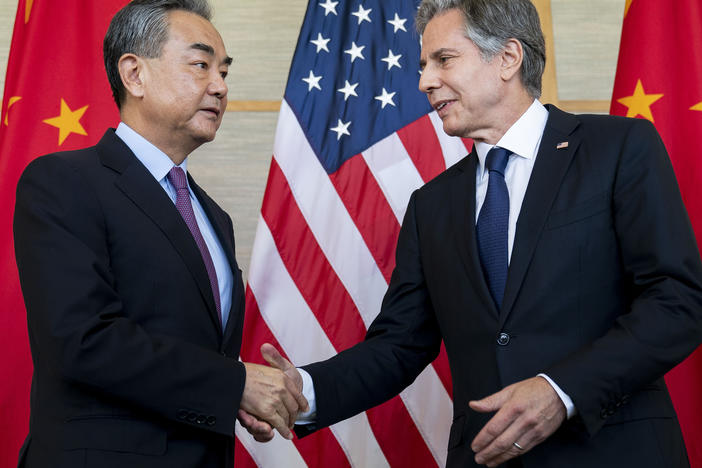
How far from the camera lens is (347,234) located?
2.88 meters

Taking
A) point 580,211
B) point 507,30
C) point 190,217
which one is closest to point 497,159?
point 580,211

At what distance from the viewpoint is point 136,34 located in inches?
83.6

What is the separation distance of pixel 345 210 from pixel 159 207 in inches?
45.1

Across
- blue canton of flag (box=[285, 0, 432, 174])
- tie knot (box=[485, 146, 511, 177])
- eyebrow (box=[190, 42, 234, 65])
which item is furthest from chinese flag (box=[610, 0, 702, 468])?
eyebrow (box=[190, 42, 234, 65])

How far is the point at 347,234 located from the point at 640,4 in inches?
52.2

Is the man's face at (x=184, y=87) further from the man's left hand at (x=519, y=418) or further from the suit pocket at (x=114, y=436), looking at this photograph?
the man's left hand at (x=519, y=418)

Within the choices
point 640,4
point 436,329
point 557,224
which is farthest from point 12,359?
point 640,4

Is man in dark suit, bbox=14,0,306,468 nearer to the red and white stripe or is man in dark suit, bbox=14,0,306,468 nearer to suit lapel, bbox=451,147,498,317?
suit lapel, bbox=451,147,498,317

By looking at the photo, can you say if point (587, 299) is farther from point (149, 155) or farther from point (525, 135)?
point (149, 155)

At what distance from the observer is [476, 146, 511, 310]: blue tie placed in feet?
6.31

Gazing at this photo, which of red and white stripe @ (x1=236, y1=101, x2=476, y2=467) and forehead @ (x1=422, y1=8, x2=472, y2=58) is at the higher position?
forehead @ (x1=422, y1=8, x2=472, y2=58)

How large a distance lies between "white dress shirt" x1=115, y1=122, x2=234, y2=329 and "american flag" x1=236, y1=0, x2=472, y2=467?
77 centimetres

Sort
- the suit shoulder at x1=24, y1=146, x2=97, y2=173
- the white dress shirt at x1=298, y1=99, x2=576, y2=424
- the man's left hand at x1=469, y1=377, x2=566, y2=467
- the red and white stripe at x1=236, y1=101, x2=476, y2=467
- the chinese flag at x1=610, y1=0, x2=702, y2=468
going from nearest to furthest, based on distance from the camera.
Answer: the man's left hand at x1=469, y1=377, x2=566, y2=467 < the suit shoulder at x1=24, y1=146, x2=97, y2=173 < the white dress shirt at x1=298, y1=99, x2=576, y2=424 < the chinese flag at x1=610, y1=0, x2=702, y2=468 < the red and white stripe at x1=236, y1=101, x2=476, y2=467

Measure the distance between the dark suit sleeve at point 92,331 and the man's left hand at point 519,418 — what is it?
0.54m
